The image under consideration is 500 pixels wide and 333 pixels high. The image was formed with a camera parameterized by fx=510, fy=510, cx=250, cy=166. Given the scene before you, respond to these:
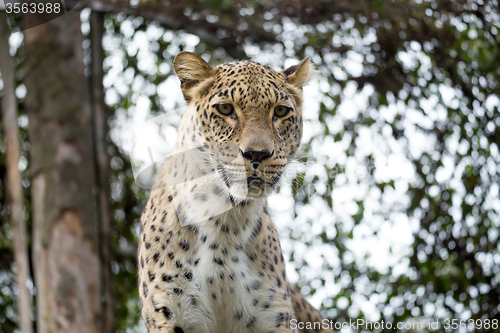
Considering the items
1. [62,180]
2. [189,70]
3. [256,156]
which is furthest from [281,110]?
[62,180]

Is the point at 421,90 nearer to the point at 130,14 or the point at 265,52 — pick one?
the point at 265,52

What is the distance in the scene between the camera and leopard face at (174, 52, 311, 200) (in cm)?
279

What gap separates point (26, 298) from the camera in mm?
5438

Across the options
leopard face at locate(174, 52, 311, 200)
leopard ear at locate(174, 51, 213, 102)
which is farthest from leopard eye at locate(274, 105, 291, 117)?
leopard ear at locate(174, 51, 213, 102)

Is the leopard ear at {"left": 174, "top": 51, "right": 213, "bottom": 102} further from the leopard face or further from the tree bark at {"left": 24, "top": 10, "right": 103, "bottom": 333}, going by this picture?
the tree bark at {"left": 24, "top": 10, "right": 103, "bottom": 333}

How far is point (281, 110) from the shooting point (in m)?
3.05

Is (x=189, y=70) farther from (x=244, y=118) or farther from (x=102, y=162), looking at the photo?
(x=102, y=162)

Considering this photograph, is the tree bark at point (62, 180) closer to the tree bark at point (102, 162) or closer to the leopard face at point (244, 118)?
the tree bark at point (102, 162)

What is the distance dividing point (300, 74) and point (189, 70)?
71 centimetres

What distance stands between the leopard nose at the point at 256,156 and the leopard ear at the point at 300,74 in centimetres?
68

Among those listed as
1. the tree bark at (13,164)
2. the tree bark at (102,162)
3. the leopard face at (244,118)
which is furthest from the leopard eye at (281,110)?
the tree bark at (102,162)

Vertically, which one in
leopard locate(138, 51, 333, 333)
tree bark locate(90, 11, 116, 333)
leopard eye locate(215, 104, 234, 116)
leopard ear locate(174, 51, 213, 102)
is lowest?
tree bark locate(90, 11, 116, 333)

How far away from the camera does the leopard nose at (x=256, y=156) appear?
108 inches

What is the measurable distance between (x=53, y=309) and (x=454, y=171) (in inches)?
194
